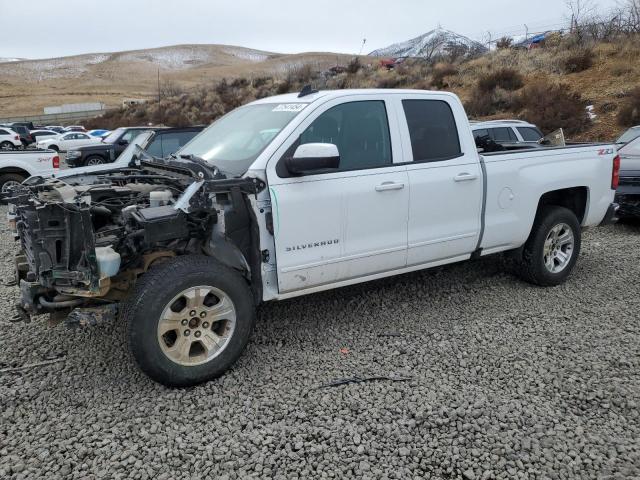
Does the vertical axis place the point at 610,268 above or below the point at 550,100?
below

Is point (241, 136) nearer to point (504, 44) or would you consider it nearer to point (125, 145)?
point (125, 145)

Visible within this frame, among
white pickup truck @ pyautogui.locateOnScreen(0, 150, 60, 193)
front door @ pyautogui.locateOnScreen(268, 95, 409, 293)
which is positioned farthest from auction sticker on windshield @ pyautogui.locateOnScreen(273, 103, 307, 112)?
white pickup truck @ pyautogui.locateOnScreen(0, 150, 60, 193)

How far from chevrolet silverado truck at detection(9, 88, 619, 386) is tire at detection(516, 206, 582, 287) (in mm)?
300

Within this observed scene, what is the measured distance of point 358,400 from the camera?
11.1 ft

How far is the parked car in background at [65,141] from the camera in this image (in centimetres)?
3027

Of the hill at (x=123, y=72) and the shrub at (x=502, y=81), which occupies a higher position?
the hill at (x=123, y=72)

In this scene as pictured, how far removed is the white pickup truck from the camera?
430 inches

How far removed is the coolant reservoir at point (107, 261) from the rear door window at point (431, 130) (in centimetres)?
245

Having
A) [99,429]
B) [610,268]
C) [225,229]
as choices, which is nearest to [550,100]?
[610,268]

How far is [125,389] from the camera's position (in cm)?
352

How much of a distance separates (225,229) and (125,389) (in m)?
1.27

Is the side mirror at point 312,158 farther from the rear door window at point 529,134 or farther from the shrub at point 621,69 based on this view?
the shrub at point 621,69

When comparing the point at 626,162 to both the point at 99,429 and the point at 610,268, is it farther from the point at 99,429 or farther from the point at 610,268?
the point at 99,429

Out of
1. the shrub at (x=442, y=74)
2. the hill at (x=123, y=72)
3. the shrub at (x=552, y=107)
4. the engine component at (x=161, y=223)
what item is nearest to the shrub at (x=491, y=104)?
the shrub at (x=552, y=107)
